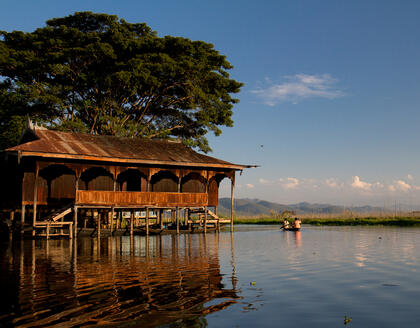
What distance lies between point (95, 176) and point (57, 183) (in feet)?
8.70

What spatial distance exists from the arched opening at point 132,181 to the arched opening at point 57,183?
12.1ft

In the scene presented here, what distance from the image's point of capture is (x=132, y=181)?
111ft

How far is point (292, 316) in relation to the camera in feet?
27.0

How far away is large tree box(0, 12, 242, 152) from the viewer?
37.4 m

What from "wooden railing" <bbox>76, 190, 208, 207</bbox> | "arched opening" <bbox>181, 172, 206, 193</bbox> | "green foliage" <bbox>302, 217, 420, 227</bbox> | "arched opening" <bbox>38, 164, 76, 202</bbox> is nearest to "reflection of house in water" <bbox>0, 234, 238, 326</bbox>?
"wooden railing" <bbox>76, 190, 208, 207</bbox>

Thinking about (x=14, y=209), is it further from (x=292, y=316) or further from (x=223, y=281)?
(x=292, y=316)

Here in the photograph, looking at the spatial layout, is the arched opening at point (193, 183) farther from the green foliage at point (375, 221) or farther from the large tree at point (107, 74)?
the green foliage at point (375, 221)

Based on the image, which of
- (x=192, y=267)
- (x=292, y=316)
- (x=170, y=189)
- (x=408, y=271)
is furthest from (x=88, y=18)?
(x=292, y=316)

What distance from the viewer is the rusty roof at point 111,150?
27378 mm

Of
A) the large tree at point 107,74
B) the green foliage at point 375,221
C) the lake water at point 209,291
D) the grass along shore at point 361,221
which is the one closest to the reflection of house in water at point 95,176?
the large tree at point 107,74

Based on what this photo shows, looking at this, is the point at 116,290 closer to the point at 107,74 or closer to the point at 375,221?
the point at 107,74

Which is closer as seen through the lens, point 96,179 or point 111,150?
point 111,150

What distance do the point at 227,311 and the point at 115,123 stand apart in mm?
34285

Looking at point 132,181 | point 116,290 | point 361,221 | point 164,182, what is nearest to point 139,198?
point 132,181
